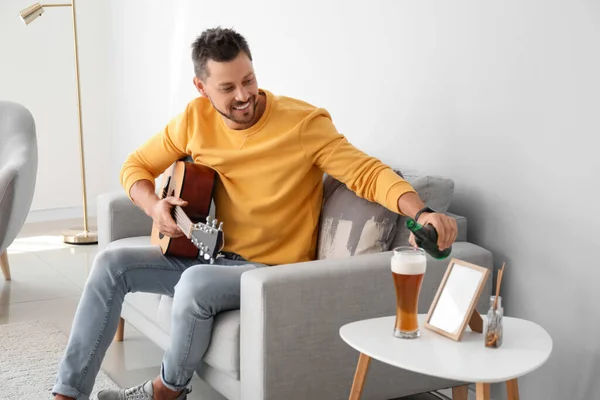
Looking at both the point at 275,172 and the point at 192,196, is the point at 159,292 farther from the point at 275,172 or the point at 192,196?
the point at 275,172

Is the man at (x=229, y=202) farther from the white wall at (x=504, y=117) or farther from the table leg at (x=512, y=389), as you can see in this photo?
the table leg at (x=512, y=389)

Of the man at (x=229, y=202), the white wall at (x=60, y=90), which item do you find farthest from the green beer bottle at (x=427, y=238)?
the white wall at (x=60, y=90)

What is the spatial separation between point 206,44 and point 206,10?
6.18 ft

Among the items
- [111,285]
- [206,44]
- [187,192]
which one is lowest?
[111,285]

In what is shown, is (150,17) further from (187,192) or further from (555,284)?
(555,284)

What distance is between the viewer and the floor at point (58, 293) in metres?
2.99

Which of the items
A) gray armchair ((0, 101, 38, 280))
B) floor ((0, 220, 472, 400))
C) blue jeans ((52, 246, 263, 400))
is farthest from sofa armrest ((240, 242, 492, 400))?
gray armchair ((0, 101, 38, 280))

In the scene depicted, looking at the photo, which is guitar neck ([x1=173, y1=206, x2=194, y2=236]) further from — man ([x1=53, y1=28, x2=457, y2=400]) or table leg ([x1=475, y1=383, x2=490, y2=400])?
table leg ([x1=475, y1=383, x2=490, y2=400])

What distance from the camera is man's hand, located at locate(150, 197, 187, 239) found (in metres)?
2.57

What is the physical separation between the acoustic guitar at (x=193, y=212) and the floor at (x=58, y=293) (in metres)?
0.49

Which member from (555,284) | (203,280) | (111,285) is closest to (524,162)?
(555,284)

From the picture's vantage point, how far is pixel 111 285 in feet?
8.33

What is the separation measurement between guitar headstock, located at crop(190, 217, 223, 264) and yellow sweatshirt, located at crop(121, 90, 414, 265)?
127 mm

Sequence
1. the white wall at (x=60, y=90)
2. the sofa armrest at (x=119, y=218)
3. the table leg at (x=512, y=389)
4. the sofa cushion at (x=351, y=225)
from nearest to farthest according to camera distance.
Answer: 1. the table leg at (x=512, y=389)
2. the sofa cushion at (x=351, y=225)
3. the sofa armrest at (x=119, y=218)
4. the white wall at (x=60, y=90)
